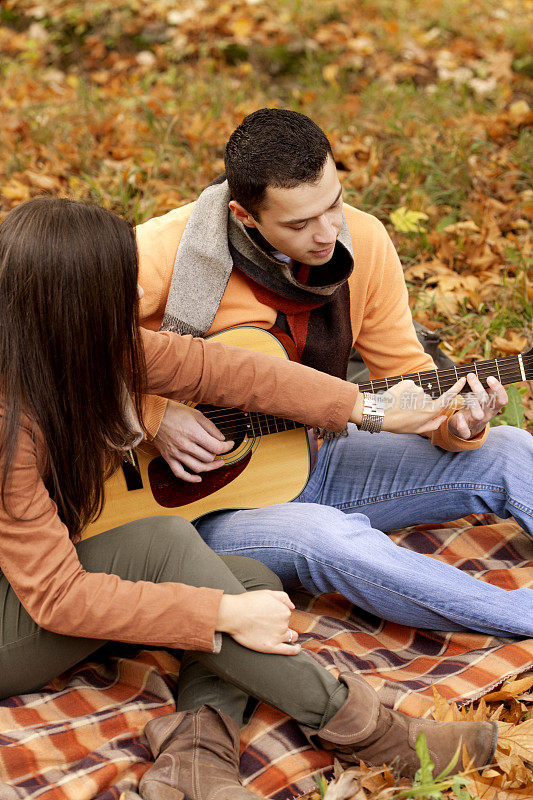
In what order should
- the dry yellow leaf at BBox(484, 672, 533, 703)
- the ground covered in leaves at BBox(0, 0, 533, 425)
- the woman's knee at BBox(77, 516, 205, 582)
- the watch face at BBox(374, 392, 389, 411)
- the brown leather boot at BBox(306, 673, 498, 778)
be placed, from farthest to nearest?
the ground covered in leaves at BBox(0, 0, 533, 425), the watch face at BBox(374, 392, 389, 411), the dry yellow leaf at BBox(484, 672, 533, 703), the woman's knee at BBox(77, 516, 205, 582), the brown leather boot at BBox(306, 673, 498, 778)

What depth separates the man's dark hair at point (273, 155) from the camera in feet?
7.25

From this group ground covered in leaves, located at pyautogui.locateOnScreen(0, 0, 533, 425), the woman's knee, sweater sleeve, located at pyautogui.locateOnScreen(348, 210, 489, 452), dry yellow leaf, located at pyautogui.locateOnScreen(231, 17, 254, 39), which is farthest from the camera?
dry yellow leaf, located at pyautogui.locateOnScreen(231, 17, 254, 39)

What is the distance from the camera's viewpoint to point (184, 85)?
18.3ft

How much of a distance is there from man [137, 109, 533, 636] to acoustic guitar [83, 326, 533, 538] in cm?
6

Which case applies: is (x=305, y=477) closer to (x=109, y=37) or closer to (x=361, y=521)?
(x=361, y=521)

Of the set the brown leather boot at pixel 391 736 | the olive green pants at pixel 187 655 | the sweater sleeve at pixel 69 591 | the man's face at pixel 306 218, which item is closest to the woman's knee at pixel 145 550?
the olive green pants at pixel 187 655

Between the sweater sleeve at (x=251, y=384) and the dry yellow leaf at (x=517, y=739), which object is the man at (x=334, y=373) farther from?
the dry yellow leaf at (x=517, y=739)

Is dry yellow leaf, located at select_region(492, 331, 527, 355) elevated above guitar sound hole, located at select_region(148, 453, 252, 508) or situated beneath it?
situated beneath

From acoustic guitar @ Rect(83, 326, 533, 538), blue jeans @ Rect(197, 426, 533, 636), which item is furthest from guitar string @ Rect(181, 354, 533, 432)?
blue jeans @ Rect(197, 426, 533, 636)

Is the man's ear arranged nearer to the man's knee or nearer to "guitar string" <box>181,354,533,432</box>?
"guitar string" <box>181,354,533,432</box>

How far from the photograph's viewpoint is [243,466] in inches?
96.4

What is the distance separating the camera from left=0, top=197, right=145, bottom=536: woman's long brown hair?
1630 millimetres

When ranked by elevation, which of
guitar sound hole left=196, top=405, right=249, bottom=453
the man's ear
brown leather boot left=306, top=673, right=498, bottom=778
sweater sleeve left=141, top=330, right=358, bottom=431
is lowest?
brown leather boot left=306, top=673, right=498, bottom=778

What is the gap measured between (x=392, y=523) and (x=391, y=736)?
34.7 inches
